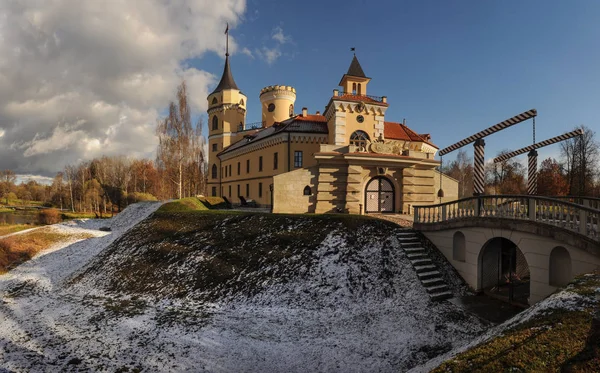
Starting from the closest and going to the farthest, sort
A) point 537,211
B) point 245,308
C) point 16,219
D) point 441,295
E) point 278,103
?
1. point 537,211
2. point 441,295
3. point 245,308
4. point 278,103
5. point 16,219

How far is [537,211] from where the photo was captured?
11.1m

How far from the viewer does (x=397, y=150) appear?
79.5 feet

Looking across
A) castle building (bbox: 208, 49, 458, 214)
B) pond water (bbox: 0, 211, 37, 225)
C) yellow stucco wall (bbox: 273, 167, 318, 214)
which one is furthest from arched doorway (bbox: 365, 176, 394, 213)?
pond water (bbox: 0, 211, 37, 225)

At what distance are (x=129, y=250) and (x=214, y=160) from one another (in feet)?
84.7

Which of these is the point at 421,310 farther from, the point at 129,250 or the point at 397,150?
the point at 129,250

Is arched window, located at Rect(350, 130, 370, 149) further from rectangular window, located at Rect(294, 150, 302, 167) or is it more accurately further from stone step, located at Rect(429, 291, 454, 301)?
stone step, located at Rect(429, 291, 454, 301)

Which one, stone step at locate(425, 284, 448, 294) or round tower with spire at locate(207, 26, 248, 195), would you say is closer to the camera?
stone step at locate(425, 284, 448, 294)

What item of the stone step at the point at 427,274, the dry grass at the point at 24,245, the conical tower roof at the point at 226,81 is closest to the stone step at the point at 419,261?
the stone step at the point at 427,274

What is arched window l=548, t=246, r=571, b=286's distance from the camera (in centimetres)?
928

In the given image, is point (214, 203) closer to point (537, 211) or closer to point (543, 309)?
point (537, 211)

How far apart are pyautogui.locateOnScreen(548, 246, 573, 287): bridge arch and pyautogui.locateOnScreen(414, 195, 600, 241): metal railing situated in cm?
93

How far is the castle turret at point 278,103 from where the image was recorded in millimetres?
40906

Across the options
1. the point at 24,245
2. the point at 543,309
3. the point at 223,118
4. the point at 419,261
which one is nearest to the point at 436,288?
the point at 419,261

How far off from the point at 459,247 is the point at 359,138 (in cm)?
1378
